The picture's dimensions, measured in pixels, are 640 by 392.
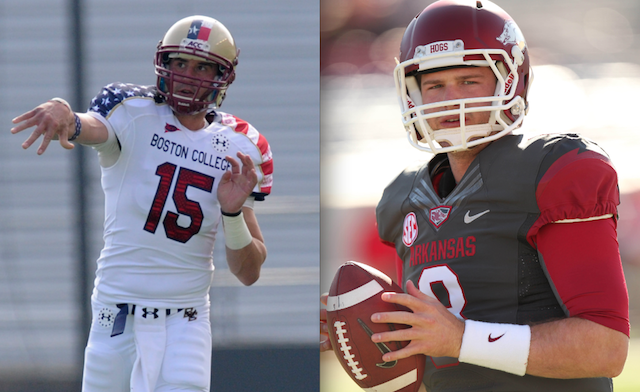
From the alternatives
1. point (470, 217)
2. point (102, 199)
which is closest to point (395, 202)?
point (470, 217)

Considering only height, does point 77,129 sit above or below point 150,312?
above

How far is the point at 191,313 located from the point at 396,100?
267 centimetres

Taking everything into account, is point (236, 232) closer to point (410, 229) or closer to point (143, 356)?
point (143, 356)

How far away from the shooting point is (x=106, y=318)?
208cm

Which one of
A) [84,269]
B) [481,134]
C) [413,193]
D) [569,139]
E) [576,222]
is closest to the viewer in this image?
[576,222]

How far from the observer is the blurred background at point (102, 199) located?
3697 millimetres

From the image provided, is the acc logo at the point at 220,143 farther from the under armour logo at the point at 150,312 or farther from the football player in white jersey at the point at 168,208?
the under armour logo at the point at 150,312

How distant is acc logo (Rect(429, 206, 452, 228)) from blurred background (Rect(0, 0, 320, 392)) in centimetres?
241

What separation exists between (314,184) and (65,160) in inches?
57.8

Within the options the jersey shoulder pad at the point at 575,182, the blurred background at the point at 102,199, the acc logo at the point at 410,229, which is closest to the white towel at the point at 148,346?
the acc logo at the point at 410,229

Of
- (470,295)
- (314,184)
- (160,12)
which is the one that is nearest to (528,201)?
(470,295)

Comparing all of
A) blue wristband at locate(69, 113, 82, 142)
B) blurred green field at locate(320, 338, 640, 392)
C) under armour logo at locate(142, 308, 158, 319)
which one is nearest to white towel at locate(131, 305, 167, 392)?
under armour logo at locate(142, 308, 158, 319)

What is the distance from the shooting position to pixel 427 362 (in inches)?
52.2

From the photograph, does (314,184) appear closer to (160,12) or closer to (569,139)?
(160,12)
